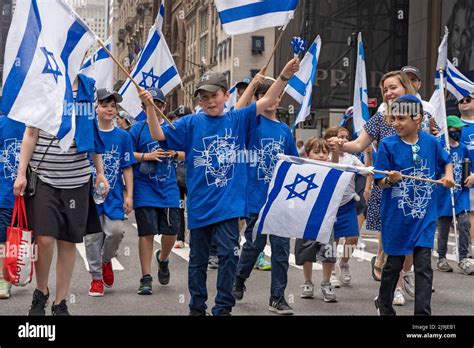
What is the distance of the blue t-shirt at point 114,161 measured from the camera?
Result: 8.82 metres

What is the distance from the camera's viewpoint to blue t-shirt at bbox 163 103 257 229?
659cm

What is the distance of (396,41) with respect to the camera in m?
40.9

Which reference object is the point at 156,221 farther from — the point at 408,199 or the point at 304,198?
the point at 408,199

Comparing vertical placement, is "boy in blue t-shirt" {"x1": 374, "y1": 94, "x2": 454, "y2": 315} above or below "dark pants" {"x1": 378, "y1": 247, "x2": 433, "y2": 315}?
above

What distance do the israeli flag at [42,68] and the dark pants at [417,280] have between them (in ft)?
8.28

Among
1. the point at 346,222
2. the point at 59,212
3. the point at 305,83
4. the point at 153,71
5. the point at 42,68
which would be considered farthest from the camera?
the point at 305,83

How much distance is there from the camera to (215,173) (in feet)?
21.6

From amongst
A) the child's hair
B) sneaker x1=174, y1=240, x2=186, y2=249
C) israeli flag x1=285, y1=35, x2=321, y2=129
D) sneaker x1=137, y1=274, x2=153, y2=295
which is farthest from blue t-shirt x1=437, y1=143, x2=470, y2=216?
sneaker x1=137, y1=274, x2=153, y2=295

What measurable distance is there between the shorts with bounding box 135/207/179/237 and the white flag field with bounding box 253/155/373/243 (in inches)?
71.8

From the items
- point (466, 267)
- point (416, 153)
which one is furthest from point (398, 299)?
point (466, 267)

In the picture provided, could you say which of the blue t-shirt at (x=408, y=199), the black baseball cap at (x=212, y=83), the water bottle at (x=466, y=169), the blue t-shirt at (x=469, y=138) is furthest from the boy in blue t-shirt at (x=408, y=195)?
the blue t-shirt at (x=469, y=138)

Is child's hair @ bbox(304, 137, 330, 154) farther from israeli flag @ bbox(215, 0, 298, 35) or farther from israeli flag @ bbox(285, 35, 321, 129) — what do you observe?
israeli flag @ bbox(285, 35, 321, 129)

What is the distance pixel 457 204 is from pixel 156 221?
4.02 meters
